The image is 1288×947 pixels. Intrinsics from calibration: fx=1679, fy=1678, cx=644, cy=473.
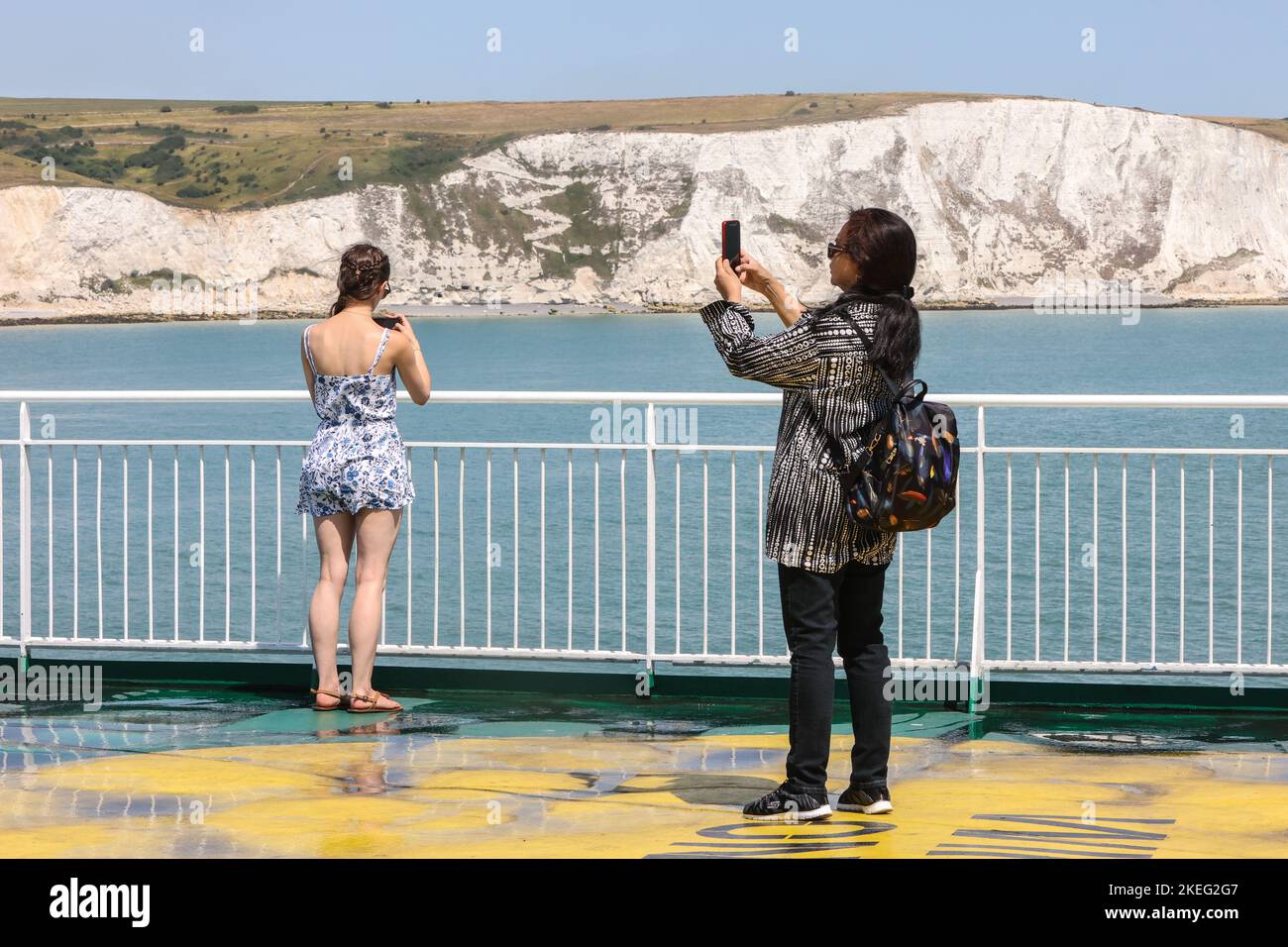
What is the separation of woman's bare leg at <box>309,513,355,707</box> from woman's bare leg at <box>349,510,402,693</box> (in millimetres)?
56

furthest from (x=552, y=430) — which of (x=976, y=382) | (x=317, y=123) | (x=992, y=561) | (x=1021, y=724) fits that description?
(x=317, y=123)

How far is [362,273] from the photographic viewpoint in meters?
5.58

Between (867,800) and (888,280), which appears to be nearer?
(888,280)

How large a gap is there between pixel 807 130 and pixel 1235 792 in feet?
375

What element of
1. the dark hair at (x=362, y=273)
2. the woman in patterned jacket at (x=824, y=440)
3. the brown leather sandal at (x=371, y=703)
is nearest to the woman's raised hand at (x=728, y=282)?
the woman in patterned jacket at (x=824, y=440)

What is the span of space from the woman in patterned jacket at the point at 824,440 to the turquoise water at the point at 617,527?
1.38 m

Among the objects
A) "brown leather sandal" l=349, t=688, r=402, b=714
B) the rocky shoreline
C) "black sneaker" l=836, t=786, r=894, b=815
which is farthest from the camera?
the rocky shoreline

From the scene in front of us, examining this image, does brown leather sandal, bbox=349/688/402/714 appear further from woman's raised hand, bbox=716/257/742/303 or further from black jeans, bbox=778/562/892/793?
woman's raised hand, bbox=716/257/742/303

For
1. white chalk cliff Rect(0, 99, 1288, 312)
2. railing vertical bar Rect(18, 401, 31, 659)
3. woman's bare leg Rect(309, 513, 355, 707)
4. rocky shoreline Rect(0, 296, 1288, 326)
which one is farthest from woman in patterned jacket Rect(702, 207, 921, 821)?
rocky shoreline Rect(0, 296, 1288, 326)

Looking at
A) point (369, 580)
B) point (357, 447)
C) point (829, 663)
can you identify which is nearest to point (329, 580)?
point (369, 580)

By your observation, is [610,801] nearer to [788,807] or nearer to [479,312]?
[788,807]

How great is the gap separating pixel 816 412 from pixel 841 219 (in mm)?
112015

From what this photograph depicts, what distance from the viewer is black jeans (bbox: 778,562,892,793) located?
4.33m

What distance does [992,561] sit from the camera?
26609mm
